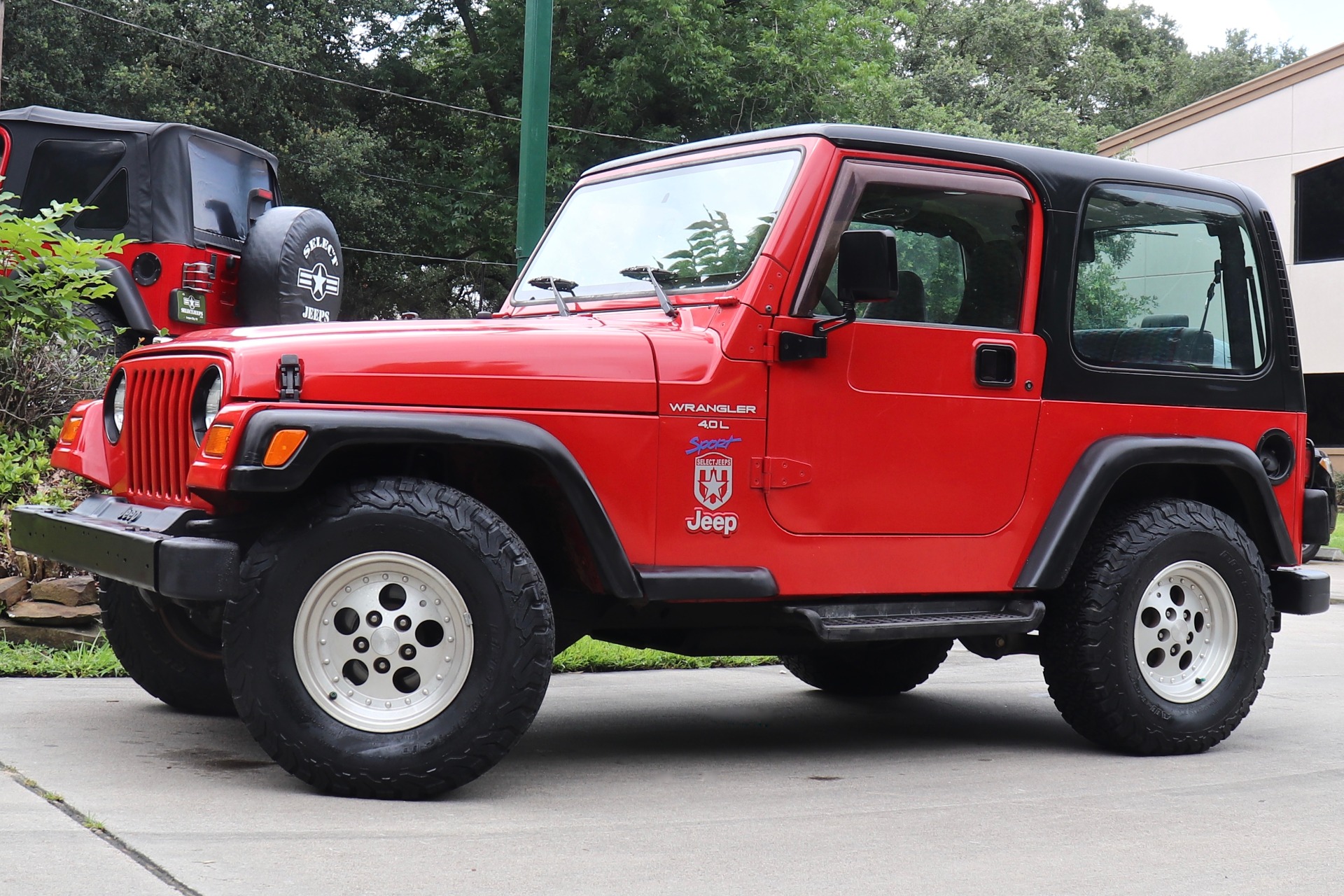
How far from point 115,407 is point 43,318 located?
2.95 meters

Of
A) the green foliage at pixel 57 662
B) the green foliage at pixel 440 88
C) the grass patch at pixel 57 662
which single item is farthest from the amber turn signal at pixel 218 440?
the green foliage at pixel 440 88

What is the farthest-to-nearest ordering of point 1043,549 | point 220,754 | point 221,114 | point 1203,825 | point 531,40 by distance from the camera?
point 221,114
point 531,40
point 1043,549
point 220,754
point 1203,825

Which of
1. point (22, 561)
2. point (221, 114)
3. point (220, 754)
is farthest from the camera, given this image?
point (221, 114)

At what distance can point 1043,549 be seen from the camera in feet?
17.9

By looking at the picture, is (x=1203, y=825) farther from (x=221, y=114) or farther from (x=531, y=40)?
(x=221, y=114)

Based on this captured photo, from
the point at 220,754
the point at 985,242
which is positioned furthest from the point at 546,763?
the point at 985,242

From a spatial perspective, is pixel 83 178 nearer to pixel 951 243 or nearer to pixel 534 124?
pixel 534 124

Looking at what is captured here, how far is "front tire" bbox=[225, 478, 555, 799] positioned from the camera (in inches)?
169

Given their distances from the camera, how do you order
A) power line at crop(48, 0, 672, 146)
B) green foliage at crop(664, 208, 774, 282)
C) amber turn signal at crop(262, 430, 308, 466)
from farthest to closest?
power line at crop(48, 0, 672, 146) → green foliage at crop(664, 208, 774, 282) → amber turn signal at crop(262, 430, 308, 466)

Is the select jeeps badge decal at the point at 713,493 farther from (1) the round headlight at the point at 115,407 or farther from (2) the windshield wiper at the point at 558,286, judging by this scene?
(1) the round headlight at the point at 115,407

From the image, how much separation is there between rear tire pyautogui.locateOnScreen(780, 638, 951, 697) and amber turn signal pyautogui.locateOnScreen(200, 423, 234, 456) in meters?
3.22

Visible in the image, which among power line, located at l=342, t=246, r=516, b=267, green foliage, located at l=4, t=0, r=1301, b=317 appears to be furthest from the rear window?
power line, located at l=342, t=246, r=516, b=267

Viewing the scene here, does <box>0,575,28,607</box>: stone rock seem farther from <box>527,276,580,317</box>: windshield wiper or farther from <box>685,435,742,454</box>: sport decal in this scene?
<box>685,435,742,454</box>: sport decal

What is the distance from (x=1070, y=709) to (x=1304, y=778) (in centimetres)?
84
